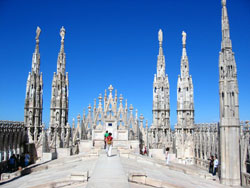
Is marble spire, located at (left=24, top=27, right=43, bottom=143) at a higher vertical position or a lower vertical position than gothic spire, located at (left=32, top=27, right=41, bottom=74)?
lower

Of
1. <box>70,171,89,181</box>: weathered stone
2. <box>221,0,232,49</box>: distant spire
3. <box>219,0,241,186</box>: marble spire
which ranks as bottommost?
<box>70,171,89,181</box>: weathered stone

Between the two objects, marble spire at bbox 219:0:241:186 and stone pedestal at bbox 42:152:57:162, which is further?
stone pedestal at bbox 42:152:57:162

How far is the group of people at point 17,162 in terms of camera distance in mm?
20922

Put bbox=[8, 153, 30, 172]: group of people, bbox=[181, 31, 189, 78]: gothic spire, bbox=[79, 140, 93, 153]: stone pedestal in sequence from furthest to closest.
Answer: bbox=[181, 31, 189, 78]: gothic spire, bbox=[79, 140, 93, 153]: stone pedestal, bbox=[8, 153, 30, 172]: group of people

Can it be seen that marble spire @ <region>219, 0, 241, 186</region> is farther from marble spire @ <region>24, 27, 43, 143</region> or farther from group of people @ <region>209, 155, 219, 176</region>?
marble spire @ <region>24, 27, 43, 143</region>

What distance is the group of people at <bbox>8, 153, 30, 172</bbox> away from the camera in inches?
824

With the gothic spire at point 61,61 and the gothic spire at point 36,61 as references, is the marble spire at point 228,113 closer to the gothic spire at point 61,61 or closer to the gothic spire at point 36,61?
the gothic spire at point 61,61

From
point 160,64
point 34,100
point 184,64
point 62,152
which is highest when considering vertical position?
point 160,64

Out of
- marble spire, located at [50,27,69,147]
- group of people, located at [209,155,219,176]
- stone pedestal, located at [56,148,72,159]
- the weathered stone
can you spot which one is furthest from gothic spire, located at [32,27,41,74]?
the weathered stone

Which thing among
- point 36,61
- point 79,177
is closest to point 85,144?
point 36,61

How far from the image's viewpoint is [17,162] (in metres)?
22.5

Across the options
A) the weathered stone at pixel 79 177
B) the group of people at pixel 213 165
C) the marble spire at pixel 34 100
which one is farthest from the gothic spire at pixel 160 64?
the weathered stone at pixel 79 177

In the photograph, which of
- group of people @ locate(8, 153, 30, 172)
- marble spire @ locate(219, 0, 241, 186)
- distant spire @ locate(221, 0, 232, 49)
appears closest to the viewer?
marble spire @ locate(219, 0, 241, 186)

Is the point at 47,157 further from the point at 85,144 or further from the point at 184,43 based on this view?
the point at 184,43
